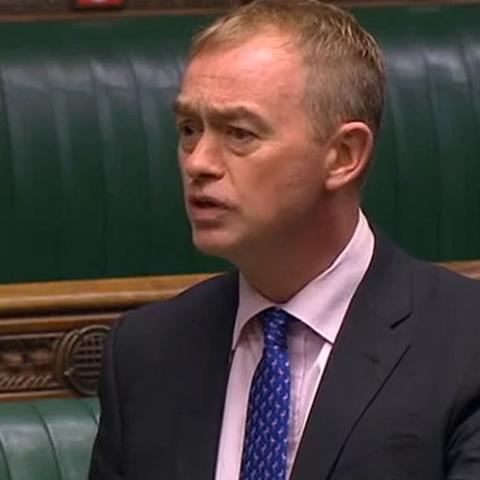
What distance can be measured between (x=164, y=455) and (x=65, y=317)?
72 centimetres

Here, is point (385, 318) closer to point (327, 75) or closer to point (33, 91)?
point (327, 75)

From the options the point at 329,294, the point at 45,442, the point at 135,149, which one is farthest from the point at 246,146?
the point at 135,149

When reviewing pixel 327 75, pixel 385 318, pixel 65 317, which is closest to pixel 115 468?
pixel 385 318

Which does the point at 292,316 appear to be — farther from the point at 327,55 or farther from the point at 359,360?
the point at 327,55

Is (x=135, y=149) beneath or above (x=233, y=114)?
beneath

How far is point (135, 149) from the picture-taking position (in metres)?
2.78

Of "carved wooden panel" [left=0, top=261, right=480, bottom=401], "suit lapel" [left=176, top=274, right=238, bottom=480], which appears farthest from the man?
"carved wooden panel" [left=0, top=261, right=480, bottom=401]

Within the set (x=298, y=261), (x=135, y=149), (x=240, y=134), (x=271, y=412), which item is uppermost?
(x=240, y=134)

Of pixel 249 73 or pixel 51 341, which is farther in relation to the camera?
pixel 51 341

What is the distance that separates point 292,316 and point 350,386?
70 millimetres

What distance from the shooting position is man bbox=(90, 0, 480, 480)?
4.54 ft

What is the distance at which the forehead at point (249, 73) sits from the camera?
138cm

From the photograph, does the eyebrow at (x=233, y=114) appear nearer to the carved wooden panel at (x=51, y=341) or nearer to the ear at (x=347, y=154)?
the ear at (x=347, y=154)

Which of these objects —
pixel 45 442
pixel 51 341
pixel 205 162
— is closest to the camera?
pixel 205 162
